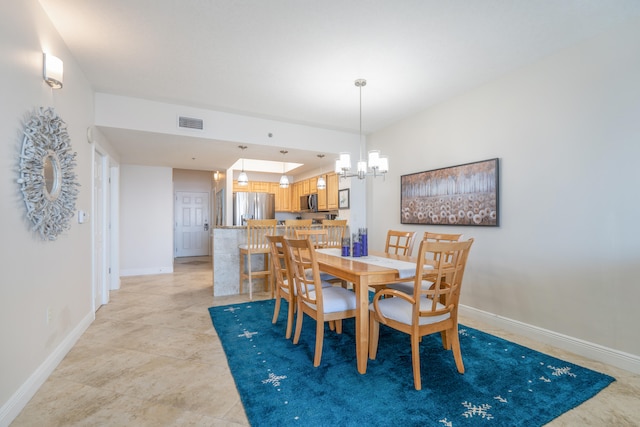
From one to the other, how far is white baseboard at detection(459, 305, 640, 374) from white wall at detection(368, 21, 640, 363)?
0.04 m

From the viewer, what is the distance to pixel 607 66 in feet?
7.53

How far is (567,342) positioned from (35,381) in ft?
12.8

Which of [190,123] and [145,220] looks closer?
[190,123]

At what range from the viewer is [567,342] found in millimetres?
2486

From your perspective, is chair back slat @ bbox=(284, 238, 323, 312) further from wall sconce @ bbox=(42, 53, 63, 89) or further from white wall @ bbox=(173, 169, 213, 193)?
white wall @ bbox=(173, 169, 213, 193)

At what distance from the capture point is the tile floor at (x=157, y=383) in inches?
64.1

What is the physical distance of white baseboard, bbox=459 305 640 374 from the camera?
217 centimetres

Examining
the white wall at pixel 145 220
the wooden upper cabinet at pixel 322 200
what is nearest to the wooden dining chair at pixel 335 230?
the wooden upper cabinet at pixel 322 200

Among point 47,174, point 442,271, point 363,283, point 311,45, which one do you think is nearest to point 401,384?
point 363,283

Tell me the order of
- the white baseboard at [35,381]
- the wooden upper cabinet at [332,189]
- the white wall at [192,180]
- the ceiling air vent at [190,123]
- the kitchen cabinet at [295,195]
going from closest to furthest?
the white baseboard at [35,381], the ceiling air vent at [190,123], the wooden upper cabinet at [332,189], the kitchen cabinet at [295,195], the white wall at [192,180]

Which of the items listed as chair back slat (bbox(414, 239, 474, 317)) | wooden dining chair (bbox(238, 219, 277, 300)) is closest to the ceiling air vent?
wooden dining chair (bbox(238, 219, 277, 300))

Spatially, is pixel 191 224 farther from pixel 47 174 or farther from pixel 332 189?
pixel 47 174

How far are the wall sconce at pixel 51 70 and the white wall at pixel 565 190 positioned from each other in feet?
12.2

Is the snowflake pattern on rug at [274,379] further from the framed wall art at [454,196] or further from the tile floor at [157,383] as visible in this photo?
the framed wall art at [454,196]
